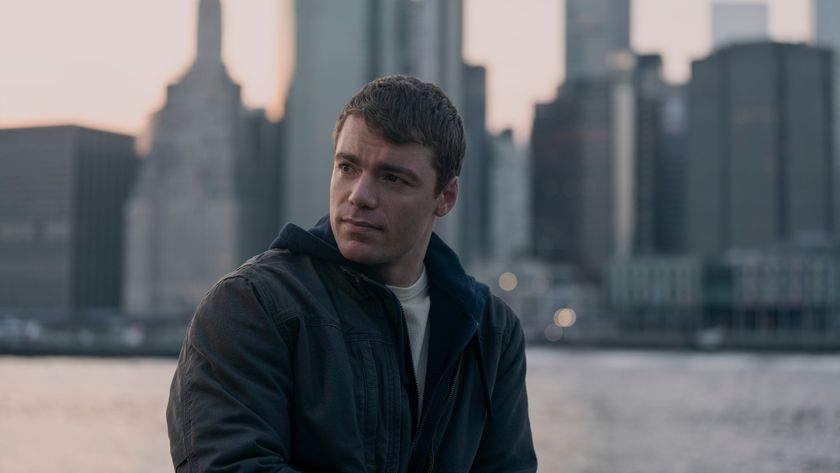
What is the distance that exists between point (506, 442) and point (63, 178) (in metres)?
182

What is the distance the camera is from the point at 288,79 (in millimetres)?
175875

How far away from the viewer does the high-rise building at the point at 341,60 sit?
166m

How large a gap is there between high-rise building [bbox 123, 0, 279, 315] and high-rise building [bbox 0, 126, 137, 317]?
465 centimetres

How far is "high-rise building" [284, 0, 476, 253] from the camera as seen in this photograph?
166m

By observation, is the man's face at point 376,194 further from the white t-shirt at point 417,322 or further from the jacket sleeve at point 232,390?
the jacket sleeve at point 232,390

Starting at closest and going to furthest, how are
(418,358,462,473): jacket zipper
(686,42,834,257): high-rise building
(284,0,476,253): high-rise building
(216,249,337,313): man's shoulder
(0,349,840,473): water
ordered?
(216,249,337,313): man's shoulder < (418,358,462,473): jacket zipper < (0,349,840,473): water < (284,0,476,253): high-rise building < (686,42,834,257): high-rise building

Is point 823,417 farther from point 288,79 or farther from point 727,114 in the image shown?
point 727,114

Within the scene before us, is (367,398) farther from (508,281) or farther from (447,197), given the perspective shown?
(508,281)

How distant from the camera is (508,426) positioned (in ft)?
10.1

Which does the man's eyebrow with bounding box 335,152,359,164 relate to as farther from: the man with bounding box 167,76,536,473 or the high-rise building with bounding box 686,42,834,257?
the high-rise building with bounding box 686,42,834,257

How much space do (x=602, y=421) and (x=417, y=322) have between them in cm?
4329

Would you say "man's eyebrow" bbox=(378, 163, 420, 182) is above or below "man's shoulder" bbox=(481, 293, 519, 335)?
above

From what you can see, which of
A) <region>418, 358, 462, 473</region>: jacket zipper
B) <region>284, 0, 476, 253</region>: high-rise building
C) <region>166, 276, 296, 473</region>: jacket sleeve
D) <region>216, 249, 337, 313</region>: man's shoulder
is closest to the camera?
<region>166, 276, 296, 473</region>: jacket sleeve

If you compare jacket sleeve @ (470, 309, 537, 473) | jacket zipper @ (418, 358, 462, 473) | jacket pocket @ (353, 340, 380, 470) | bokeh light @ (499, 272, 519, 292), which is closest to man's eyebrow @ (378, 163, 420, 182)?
jacket pocket @ (353, 340, 380, 470)
